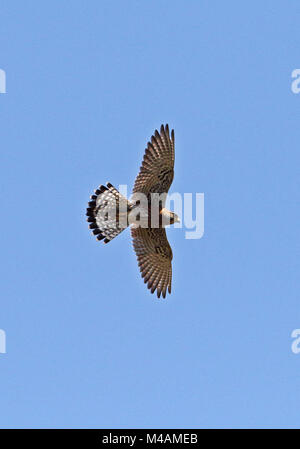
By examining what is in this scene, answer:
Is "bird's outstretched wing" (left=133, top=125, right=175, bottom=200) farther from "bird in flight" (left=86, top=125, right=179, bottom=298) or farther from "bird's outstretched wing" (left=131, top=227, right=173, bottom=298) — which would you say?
"bird's outstretched wing" (left=131, top=227, right=173, bottom=298)

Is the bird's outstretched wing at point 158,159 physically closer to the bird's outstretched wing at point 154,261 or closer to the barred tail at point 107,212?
the barred tail at point 107,212

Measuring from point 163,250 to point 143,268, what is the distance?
1.82 ft

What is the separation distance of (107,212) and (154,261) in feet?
5.10

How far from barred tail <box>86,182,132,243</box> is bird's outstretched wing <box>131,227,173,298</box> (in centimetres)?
55

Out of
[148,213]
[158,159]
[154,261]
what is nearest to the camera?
[158,159]

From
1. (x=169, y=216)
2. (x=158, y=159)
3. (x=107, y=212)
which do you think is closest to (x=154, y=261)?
(x=169, y=216)

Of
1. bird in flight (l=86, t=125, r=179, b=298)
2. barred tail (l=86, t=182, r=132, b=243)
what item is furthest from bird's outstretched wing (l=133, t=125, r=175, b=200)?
barred tail (l=86, t=182, r=132, b=243)

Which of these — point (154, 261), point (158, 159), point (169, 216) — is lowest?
point (154, 261)

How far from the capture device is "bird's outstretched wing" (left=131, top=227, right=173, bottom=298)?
20203 millimetres

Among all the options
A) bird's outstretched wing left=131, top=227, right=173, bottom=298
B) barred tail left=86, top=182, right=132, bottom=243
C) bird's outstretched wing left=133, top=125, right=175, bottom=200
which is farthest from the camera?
bird's outstretched wing left=131, top=227, right=173, bottom=298

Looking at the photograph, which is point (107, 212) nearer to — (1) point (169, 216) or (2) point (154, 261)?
(1) point (169, 216)

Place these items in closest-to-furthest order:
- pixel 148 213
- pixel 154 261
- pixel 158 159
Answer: pixel 158 159
pixel 148 213
pixel 154 261

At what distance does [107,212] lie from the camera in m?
19.6
